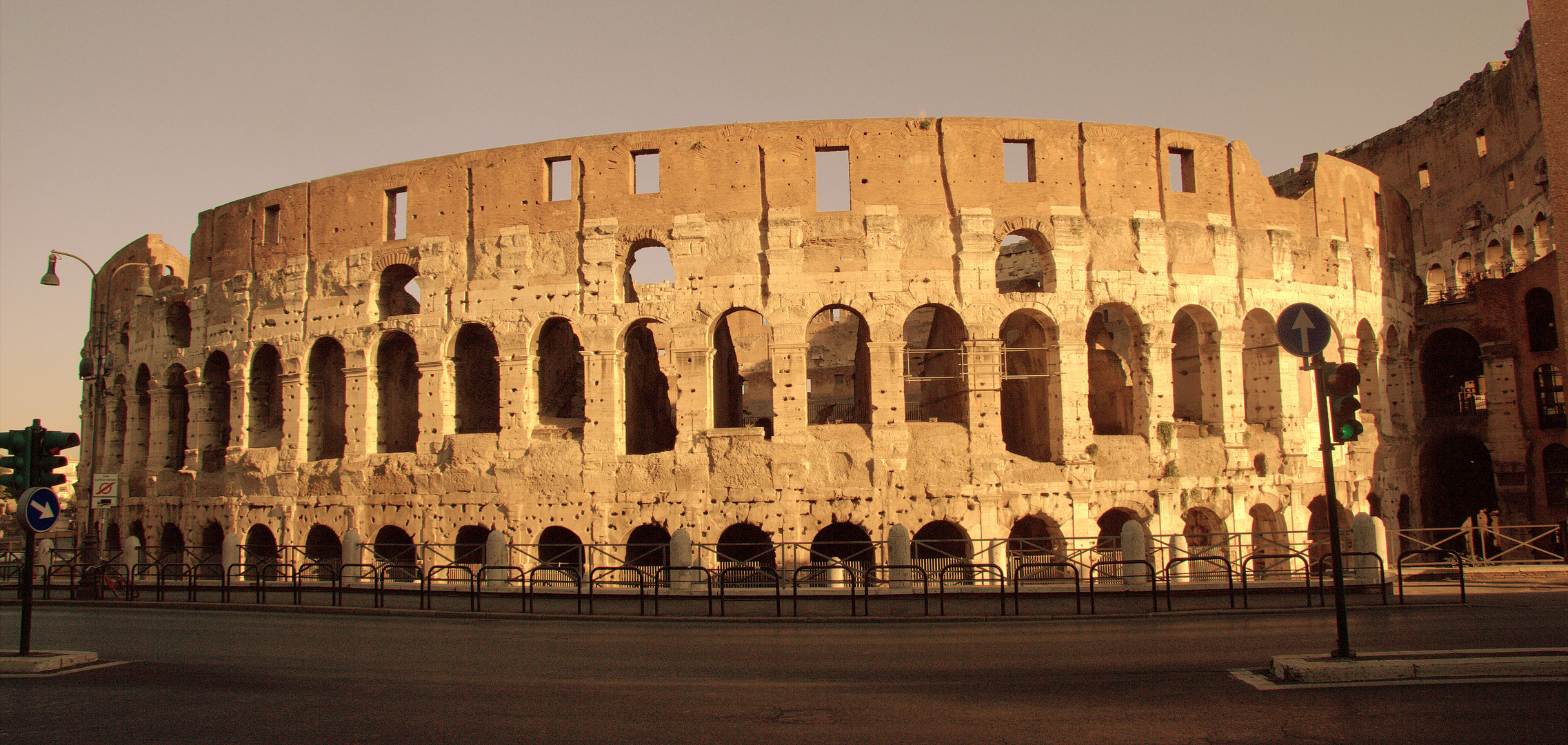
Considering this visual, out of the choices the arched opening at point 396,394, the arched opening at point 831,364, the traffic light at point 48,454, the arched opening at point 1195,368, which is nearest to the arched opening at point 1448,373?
the arched opening at point 1195,368

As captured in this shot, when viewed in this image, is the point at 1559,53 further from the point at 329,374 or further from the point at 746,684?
the point at 329,374

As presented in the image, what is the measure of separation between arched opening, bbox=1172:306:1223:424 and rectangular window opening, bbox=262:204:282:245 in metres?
19.6

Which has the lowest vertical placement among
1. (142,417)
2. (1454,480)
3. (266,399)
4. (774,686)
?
(774,686)

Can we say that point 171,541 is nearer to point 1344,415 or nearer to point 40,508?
point 40,508

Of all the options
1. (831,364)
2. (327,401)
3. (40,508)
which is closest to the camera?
(40,508)

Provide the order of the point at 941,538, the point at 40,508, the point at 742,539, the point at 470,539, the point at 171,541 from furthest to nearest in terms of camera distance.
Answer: the point at 171,541 < the point at 470,539 < the point at 742,539 < the point at 941,538 < the point at 40,508

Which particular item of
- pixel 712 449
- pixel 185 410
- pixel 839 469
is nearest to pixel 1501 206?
pixel 839 469

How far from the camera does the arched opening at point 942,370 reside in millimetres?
17047

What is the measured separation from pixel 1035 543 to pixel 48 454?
14.9m

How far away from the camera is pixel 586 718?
595 centimetres

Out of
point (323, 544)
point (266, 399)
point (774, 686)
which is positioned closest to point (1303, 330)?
point (774, 686)

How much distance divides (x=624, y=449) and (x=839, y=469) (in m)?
4.20

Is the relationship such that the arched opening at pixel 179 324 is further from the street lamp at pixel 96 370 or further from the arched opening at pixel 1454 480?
the arched opening at pixel 1454 480

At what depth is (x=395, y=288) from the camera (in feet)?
65.2
